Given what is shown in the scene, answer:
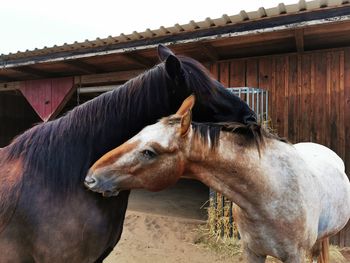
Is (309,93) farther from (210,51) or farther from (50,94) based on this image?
(50,94)

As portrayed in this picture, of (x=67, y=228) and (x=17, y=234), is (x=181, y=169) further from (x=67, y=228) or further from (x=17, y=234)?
(x=17, y=234)

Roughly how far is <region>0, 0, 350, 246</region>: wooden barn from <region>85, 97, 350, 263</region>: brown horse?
1.82m

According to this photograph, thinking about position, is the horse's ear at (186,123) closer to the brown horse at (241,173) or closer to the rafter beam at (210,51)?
the brown horse at (241,173)

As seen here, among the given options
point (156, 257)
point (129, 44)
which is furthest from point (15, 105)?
point (156, 257)

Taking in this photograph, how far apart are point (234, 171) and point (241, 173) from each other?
0.04 metres

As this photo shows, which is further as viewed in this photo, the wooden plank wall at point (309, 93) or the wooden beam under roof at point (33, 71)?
the wooden beam under roof at point (33, 71)

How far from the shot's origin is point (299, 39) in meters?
3.61

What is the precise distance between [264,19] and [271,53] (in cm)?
115

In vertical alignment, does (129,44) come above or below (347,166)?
above

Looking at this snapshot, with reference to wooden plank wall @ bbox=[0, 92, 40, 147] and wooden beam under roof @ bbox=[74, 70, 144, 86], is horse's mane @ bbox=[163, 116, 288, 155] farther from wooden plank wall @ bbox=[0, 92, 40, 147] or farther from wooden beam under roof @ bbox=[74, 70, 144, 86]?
wooden plank wall @ bbox=[0, 92, 40, 147]

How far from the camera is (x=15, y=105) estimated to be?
9.57 meters

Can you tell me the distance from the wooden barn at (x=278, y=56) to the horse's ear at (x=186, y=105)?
2119 millimetres

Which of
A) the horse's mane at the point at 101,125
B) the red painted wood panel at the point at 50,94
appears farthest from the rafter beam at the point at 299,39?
the red painted wood panel at the point at 50,94

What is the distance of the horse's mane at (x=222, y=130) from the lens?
158 cm
